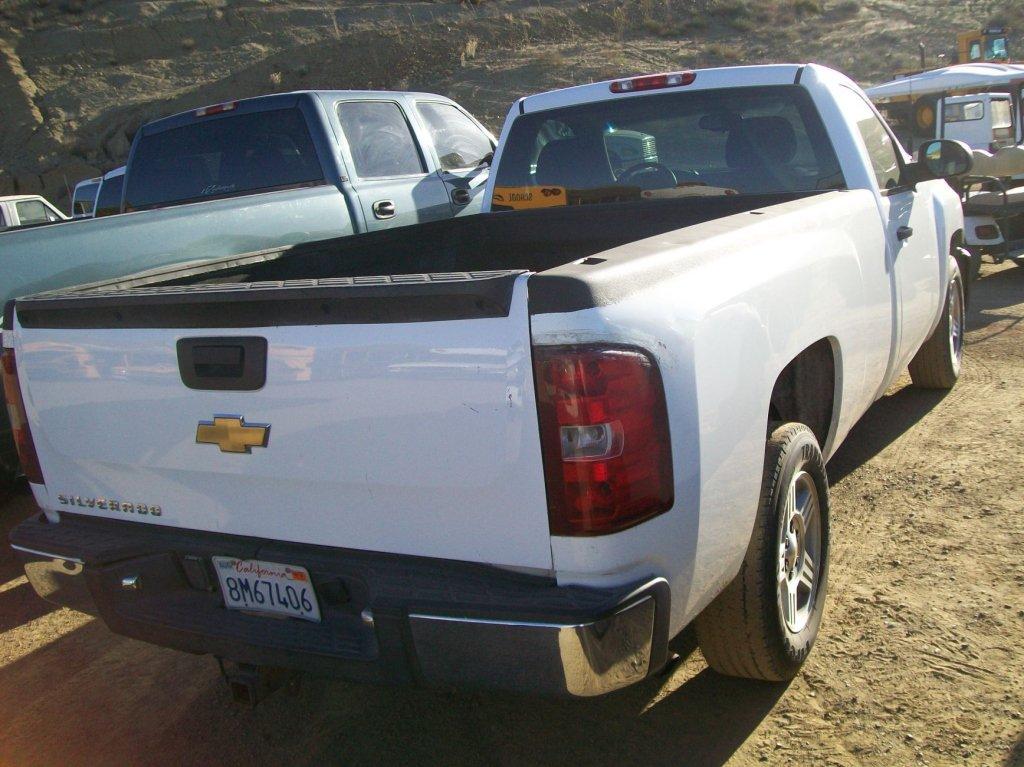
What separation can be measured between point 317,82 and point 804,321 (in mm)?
32322

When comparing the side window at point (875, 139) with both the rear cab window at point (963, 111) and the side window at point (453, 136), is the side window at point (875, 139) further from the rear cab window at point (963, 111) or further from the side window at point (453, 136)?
the rear cab window at point (963, 111)

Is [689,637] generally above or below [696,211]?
below

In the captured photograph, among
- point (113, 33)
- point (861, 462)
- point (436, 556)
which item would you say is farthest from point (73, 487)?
point (113, 33)

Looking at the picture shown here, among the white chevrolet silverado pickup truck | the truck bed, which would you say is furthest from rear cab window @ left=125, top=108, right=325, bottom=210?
the white chevrolet silverado pickup truck

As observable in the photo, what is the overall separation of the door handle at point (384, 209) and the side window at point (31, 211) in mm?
8302

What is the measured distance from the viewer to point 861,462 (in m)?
5.02

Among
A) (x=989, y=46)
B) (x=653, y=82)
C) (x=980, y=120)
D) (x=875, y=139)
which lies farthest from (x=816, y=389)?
(x=989, y=46)

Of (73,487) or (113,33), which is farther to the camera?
(113,33)

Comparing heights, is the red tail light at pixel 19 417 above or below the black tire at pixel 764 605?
above

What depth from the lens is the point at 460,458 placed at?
2271mm

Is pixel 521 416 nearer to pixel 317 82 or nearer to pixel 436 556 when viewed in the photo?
pixel 436 556

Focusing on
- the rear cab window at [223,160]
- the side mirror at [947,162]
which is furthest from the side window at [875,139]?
the rear cab window at [223,160]

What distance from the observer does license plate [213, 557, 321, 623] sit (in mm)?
2566

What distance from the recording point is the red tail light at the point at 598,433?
7.08 feet
